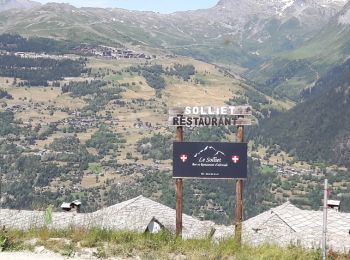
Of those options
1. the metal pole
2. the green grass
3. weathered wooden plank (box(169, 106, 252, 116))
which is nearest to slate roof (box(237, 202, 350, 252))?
weathered wooden plank (box(169, 106, 252, 116))

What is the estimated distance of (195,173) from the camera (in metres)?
21.8

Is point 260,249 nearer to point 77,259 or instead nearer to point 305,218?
point 77,259

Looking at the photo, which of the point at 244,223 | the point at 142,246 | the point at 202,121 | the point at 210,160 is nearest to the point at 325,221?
the point at 142,246

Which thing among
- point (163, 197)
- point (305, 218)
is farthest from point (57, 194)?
point (305, 218)

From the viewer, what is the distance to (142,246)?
1844 centimetres

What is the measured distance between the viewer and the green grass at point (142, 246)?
699 inches

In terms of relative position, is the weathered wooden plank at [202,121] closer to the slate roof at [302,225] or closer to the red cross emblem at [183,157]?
the red cross emblem at [183,157]

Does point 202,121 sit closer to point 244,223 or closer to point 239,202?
point 239,202

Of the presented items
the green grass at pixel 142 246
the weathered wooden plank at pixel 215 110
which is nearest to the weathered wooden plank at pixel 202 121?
the weathered wooden plank at pixel 215 110

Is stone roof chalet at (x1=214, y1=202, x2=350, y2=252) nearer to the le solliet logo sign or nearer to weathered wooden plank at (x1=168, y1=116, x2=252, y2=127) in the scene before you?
the le solliet logo sign

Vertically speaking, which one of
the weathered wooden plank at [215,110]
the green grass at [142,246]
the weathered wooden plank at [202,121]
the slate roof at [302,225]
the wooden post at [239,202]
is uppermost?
the weathered wooden plank at [215,110]

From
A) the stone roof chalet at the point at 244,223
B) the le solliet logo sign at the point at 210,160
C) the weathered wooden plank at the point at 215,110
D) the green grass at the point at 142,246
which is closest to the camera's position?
the green grass at the point at 142,246

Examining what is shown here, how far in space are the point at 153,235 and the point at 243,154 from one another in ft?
16.4

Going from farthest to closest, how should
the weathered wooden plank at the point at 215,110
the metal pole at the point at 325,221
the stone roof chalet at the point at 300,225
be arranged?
the stone roof chalet at the point at 300,225, the weathered wooden plank at the point at 215,110, the metal pole at the point at 325,221
